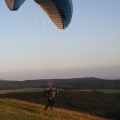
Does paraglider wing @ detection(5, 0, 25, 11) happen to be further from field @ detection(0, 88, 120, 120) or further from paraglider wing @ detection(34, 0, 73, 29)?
field @ detection(0, 88, 120, 120)

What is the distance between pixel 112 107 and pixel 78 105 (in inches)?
373

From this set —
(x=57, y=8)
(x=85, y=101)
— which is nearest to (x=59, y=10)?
(x=57, y=8)

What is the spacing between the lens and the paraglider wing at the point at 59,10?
2119 centimetres

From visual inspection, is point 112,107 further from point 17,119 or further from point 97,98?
point 17,119

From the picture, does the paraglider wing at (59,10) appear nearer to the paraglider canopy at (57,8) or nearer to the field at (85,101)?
the paraglider canopy at (57,8)

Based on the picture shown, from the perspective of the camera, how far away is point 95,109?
79938 mm

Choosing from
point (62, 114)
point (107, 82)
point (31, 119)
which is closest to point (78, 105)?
point (62, 114)

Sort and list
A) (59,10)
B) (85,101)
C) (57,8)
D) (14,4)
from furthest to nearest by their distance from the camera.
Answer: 1. (85,101)
2. (59,10)
3. (57,8)
4. (14,4)

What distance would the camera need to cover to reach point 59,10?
21.8 metres

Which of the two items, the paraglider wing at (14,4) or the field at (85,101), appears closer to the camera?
the paraglider wing at (14,4)

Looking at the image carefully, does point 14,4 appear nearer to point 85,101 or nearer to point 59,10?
point 59,10

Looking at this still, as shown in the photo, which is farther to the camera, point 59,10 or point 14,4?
point 59,10

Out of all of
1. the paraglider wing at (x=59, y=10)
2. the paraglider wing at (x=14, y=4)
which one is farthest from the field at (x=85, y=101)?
the paraglider wing at (x=14, y=4)

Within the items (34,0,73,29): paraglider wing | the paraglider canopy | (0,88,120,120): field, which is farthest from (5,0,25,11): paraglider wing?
(0,88,120,120): field
